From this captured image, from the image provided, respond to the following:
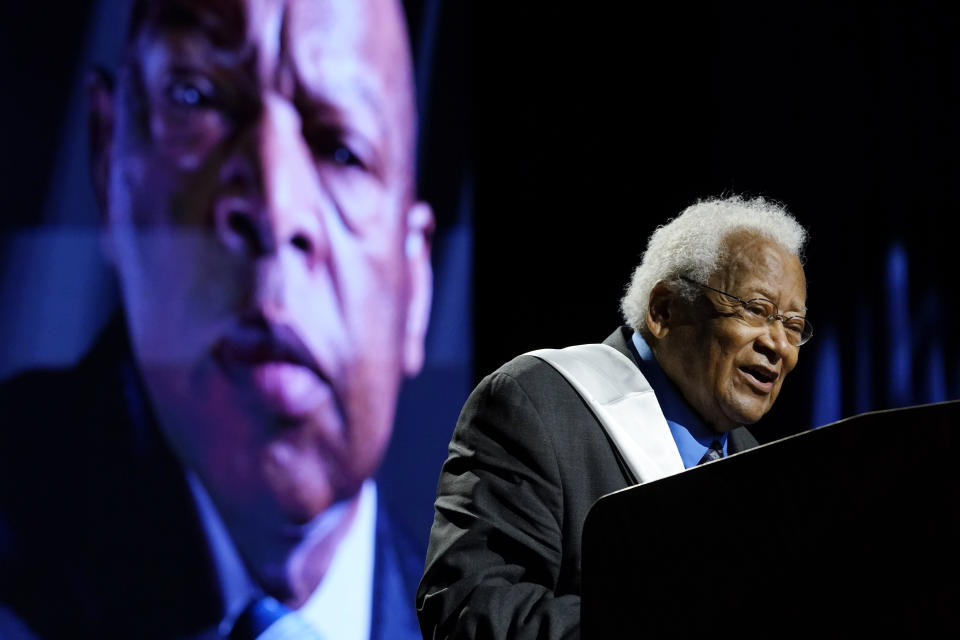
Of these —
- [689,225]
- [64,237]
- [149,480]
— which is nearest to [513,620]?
[689,225]

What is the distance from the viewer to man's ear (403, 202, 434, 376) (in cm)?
339

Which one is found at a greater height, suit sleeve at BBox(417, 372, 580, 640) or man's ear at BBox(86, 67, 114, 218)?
man's ear at BBox(86, 67, 114, 218)

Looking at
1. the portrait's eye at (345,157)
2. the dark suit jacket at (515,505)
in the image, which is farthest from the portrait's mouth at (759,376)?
the portrait's eye at (345,157)

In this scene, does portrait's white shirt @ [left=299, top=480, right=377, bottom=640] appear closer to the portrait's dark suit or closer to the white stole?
the portrait's dark suit

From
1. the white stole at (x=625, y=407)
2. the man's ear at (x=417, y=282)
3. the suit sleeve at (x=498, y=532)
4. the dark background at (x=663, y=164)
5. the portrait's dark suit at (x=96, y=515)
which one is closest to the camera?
the suit sleeve at (x=498, y=532)

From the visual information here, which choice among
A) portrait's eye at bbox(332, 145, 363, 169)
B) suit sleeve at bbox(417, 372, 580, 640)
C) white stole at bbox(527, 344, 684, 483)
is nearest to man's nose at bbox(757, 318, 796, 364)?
white stole at bbox(527, 344, 684, 483)

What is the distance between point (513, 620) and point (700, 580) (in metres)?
0.52

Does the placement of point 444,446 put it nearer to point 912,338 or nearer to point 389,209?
point 389,209

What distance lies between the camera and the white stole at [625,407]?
1.76 metres

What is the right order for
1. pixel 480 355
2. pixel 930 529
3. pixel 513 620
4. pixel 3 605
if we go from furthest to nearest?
pixel 480 355 → pixel 3 605 → pixel 513 620 → pixel 930 529

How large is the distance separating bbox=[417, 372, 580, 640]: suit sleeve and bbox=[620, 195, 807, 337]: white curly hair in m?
0.52

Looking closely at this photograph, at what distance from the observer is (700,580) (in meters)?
0.87

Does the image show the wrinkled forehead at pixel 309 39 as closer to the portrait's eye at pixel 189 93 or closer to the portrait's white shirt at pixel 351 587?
the portrait's eye at pixel 189 93

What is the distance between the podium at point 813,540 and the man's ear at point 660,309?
1230 mm
